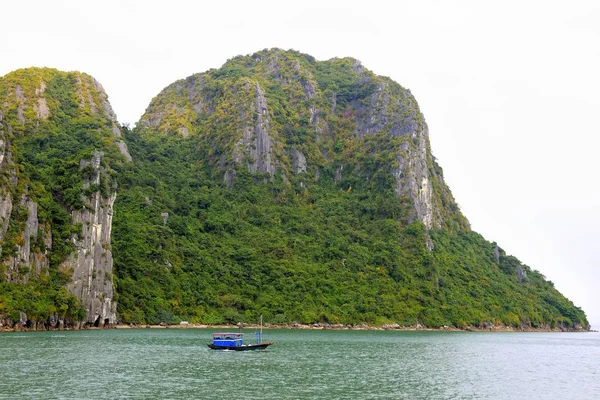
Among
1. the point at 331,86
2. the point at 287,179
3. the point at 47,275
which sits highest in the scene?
the point at 331,86

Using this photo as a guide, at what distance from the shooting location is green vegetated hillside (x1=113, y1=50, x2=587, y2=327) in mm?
109125

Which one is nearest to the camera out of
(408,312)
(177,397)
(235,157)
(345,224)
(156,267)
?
(177,397)

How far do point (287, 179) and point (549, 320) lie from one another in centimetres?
6771

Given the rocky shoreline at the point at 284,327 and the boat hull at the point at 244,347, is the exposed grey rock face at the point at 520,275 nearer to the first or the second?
the rocky shoreline at the point at 284,327

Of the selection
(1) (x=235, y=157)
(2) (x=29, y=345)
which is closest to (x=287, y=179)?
(1) (x=235, y=157)

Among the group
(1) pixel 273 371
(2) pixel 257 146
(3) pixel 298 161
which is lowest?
(1) pixel 273 371

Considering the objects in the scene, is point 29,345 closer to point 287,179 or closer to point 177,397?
point 177,397

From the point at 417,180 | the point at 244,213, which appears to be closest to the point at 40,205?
the point at 244,213

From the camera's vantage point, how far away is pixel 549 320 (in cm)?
14175

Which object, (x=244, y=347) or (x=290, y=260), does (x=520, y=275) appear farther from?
(x=244, y=347)

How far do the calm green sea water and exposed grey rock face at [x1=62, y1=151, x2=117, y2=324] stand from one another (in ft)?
52.1

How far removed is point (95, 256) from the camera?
301ft

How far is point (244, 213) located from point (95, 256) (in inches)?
1863

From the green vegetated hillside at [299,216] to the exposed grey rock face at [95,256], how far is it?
6433mm
